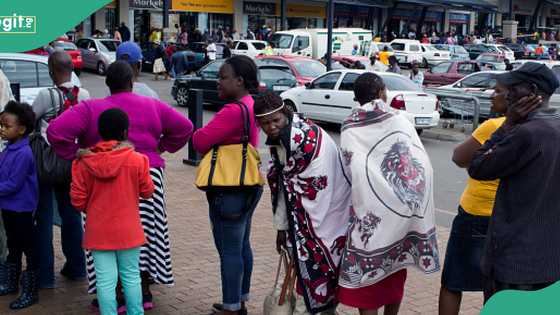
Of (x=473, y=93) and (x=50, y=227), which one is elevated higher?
(x=473, y=93)

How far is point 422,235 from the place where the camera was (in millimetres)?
4355

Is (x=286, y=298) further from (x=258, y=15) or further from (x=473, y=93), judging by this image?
(x=258, y=15)

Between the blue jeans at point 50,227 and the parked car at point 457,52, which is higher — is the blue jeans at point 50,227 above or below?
below

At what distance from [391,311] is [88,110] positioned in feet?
7.65

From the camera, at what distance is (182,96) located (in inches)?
810

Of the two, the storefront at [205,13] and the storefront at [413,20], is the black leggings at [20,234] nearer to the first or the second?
the storefront at [205,13]

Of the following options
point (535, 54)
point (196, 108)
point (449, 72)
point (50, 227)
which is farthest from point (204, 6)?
point (50, 227)

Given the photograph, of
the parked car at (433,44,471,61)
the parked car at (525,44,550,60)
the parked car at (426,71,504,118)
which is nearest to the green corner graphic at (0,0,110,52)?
the parked car at (426,71,504,118)

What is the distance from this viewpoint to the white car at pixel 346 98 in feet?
50.8

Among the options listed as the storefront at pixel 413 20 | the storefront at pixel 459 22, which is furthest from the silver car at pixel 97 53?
the storefront at pixel 459 22

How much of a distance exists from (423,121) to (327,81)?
257 centimetres

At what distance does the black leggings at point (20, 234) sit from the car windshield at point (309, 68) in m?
15.0

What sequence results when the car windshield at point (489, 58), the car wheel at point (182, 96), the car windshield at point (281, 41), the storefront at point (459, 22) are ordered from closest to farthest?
the car wheel at point (182, 96) → the car windshield at point (489, 58) → the car windshield at point (281, 41) → the storefront at point (459, 22)

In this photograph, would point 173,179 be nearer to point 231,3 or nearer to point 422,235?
point 422,235
